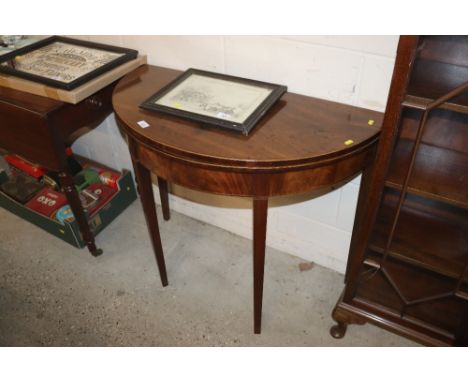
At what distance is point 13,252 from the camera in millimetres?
1923

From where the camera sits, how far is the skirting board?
1374mm

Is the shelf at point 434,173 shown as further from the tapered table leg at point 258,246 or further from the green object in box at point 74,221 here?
the green object in box at point 74,221

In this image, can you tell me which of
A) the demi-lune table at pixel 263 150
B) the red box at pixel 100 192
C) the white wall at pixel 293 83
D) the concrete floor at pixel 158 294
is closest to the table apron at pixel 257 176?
the demi-lune table at pixel 263 150

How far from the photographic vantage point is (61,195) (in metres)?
1.95

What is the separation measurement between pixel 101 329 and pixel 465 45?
151 centimetres

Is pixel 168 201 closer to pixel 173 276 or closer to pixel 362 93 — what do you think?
pixel 173 276

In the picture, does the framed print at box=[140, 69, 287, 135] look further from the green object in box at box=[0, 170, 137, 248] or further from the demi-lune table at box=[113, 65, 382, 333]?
the green object in box at box=[0, 170, 137, 248]

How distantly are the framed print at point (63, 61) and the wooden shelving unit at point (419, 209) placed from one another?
99 centimetres

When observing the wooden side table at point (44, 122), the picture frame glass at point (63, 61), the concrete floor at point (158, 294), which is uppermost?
the picture frame glass at point (63, 61)

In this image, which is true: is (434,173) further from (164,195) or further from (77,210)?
(77,210)

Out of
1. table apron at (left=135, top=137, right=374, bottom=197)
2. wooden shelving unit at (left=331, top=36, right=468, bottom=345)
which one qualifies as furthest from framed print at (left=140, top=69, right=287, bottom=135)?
wooden shelving unit at (left=331, top=36, right=468, bottom=345)

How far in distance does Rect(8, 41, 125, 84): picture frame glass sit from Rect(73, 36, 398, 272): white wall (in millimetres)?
116

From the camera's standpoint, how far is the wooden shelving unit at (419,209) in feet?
3.13
